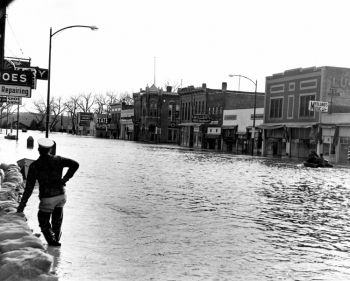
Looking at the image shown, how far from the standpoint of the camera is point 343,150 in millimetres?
50719

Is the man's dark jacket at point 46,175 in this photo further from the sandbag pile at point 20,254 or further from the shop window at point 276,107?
the shop window at point 276,107

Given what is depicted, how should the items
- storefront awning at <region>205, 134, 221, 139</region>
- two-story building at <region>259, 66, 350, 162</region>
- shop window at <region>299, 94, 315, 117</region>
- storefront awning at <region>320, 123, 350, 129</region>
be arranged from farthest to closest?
storefront awning at <region>205, 134, 221, 139</region>, shop window at <region>299, 94, 315, 117</region>, two-story building at <region>259, 66, 350, 162</region>, storefront awning at <region>320, 123, 350, 129</region>

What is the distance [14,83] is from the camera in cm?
1728

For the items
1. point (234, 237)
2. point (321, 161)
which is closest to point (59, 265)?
point (234, 237)

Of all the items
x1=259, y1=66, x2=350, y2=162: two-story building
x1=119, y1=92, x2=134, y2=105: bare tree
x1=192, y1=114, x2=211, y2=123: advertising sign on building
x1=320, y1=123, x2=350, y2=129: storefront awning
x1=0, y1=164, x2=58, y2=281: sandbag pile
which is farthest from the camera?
x1=119, y1=92, x2=134, y2=105: bare tree

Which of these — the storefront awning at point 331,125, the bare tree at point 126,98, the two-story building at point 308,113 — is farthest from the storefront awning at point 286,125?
the bare tree at point 126,98

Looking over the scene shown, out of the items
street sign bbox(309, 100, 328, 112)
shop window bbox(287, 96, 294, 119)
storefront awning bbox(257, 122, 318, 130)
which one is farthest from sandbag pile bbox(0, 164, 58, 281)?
shop window bbox(287, 96, 294, 119)

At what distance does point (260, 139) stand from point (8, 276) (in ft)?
199

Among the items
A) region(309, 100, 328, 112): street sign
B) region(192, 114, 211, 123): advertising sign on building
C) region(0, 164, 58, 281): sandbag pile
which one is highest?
region(309, 100, 328, 112): street sign

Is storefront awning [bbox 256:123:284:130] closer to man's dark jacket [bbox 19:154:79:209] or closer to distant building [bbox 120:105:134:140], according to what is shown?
man's dark jacket [bbox 19:154:79:209]

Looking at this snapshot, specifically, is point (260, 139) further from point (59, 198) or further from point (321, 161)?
point (59, 198)

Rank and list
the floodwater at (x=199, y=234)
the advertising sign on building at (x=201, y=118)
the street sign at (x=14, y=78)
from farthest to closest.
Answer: the advertising sign on building at (x=201, y=118)
the street sign at (x=14, y=78)
the floodwater at (x=199, y=234)

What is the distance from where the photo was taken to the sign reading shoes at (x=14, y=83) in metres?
17.1

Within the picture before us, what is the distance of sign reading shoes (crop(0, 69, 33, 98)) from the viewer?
1711cm
